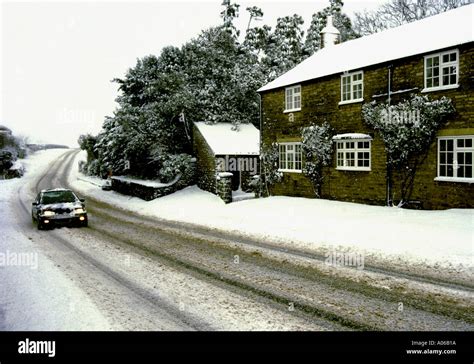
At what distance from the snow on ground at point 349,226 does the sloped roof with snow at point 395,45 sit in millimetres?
6588

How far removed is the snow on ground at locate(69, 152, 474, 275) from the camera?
9.13 m

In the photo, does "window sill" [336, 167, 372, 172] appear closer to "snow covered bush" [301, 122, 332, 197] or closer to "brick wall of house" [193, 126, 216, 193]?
"snow covered bush" [301, 122, 332, 197]

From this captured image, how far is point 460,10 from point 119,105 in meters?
25.1

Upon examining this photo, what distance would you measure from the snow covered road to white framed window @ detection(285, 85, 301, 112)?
12.0 metres

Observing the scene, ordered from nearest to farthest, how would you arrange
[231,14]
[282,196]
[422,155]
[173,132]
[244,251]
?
1. [244,251]
2. [422,155]
3. [282,196]
4. [173,132]
5. [231,14]

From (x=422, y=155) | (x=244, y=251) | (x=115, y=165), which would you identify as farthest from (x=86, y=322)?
(x=115, y=165)

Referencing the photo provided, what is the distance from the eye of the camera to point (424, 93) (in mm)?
14961

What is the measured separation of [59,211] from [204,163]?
11.5 meters

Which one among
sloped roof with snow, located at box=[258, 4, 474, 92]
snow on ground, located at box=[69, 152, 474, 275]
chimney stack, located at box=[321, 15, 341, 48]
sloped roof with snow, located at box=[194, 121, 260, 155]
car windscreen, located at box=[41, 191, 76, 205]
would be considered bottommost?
snow on ground, located at box=[69, 152, 474, 275]

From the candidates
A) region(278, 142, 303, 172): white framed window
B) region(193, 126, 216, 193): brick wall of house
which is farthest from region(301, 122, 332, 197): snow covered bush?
region(193, 126, 216, 193): brick wall of house

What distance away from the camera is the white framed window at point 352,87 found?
17625 mm

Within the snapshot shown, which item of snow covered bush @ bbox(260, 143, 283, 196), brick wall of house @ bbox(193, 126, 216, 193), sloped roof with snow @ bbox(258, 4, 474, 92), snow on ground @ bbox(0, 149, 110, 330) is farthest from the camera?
brick wall of house @ bbox(193, 126, 216, 193)

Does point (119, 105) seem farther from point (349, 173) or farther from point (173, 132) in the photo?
point (349, 173)
